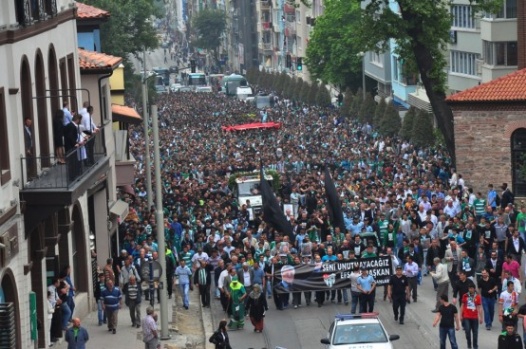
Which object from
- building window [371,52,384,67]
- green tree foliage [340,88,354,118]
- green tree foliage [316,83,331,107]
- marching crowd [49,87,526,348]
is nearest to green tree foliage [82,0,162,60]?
green tree foliage [340,88,354,118]

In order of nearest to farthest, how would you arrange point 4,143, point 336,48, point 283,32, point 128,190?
point 4,143
point 128,190
point 336,48
point 283,32

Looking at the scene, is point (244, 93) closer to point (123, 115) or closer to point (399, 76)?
point (399, 76)

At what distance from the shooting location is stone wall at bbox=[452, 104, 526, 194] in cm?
5425

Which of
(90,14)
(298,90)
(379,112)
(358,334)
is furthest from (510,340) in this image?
(298,90)

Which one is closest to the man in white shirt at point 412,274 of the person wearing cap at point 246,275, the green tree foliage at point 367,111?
the person wearing cap at point 246,275

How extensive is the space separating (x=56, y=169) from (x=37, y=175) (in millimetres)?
426

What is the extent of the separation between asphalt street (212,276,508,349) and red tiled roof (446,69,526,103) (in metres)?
16.7

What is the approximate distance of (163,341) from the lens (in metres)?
33.7

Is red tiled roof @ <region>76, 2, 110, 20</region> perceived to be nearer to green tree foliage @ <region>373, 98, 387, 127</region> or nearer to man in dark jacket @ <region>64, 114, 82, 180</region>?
man in dark jacket @ <region>64, 114, 82, 180</region>

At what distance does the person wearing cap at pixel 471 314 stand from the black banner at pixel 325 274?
5.53 meters

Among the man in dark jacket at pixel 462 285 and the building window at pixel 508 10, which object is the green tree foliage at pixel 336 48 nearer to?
the building window at pixel 508 10

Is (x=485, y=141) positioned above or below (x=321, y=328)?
above

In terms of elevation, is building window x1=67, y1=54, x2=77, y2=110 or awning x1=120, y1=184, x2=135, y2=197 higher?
building window x1=67, y1=54, x2=77, y2=110

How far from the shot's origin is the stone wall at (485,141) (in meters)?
54.2
